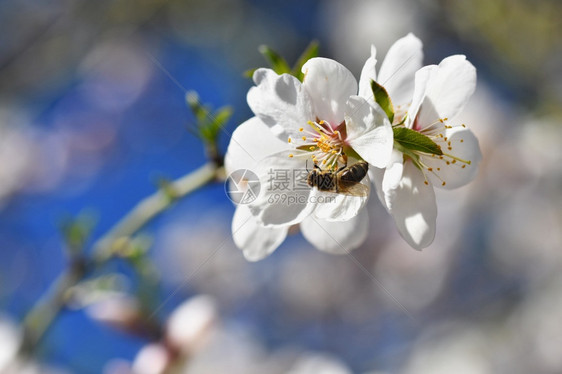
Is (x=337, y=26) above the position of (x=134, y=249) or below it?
below

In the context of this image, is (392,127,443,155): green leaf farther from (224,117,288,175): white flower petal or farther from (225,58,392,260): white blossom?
(224,117,288,175): white flower petal

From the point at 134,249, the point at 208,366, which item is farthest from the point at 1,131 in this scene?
the point at 134,249

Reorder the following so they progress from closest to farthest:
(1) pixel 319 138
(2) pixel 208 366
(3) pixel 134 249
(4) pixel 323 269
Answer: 1. (1) pixel 319 138
2. (3) pixel 134 249
3. (2) pixel 208 366
4. (4) pixel 323 269

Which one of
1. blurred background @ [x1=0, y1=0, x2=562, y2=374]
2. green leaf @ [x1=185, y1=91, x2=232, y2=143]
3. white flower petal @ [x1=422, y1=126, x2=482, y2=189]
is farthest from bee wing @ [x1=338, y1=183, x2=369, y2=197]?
blurred background @ [x1=0, y1=0, x2=562, y2=374]

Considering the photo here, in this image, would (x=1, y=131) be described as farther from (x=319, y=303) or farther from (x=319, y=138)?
(x=319, y=138)

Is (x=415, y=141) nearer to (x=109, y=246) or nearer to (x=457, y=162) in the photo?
(x=457, y=162)

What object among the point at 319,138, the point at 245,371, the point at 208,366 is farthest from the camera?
the point at 245,371

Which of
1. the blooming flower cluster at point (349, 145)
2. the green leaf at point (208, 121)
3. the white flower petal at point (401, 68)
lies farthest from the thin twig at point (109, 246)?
the white flower petal at point (401, 68)

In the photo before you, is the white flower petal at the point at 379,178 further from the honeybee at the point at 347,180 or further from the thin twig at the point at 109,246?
the thin twig at the point at 109,246
